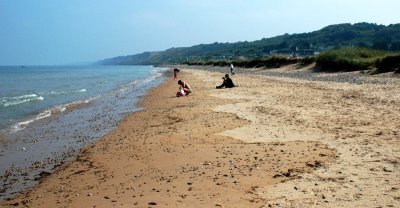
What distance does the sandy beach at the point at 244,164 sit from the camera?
→ 23.8ft

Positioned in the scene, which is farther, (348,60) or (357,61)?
(348,60)

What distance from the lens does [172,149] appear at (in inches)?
455

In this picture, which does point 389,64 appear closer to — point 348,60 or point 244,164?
point 348,60

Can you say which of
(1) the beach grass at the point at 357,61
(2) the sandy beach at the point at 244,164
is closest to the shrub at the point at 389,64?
(1) the beach grass at the point at 357,61

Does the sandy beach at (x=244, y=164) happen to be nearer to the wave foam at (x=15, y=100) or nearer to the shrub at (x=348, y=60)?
the wave foam at (x=15, y=100)

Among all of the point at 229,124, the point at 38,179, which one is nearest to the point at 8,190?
the point at 38,179

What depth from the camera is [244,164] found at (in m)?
9.27

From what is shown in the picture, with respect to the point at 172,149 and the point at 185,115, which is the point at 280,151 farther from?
the point at 185,115

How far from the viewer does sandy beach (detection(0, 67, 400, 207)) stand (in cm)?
725

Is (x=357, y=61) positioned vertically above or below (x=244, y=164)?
above

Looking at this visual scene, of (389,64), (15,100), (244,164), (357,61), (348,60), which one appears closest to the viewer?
(244,164)

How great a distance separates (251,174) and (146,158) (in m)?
3.44

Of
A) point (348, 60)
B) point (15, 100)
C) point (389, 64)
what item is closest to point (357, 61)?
point (348, 60)

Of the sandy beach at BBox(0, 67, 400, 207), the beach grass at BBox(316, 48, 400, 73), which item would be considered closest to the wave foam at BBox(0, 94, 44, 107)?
the sandy beach at BBox(0, 67, 400, 207)
